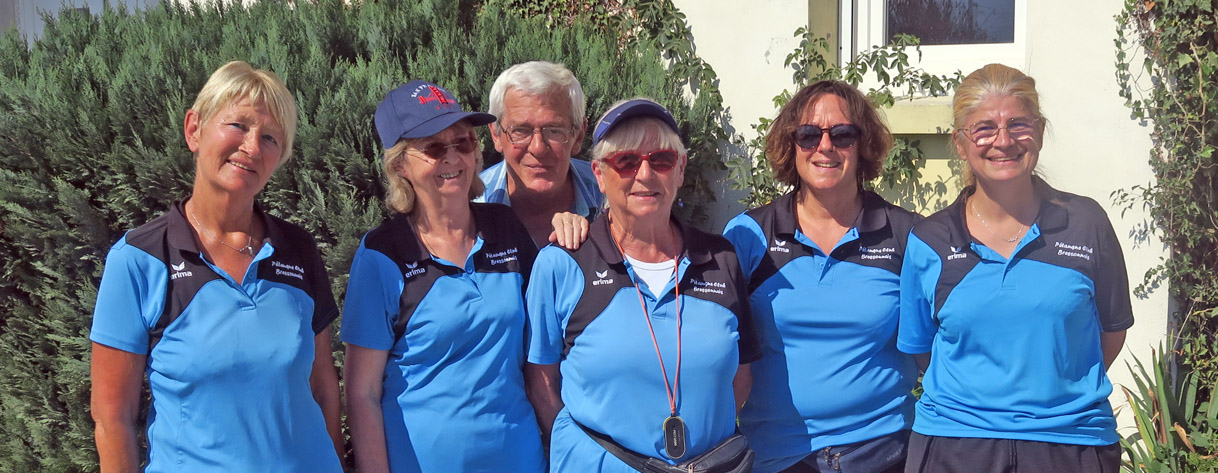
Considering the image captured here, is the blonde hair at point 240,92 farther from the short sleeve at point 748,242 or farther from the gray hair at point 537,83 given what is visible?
the short sleeve at point 748,242

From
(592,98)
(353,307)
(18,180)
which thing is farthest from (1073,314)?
(18,180)

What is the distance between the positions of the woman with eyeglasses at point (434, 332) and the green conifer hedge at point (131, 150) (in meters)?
1.21

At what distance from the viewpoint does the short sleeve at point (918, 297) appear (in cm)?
274

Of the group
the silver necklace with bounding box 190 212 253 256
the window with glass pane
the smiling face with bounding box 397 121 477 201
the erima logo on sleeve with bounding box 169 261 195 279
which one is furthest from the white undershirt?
the window with glass pane

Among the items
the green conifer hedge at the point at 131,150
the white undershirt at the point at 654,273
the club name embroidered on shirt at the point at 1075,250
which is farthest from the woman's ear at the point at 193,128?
the club name embroidered on shirt at the point at 1075,250

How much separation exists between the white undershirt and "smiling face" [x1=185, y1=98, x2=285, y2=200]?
1.03m

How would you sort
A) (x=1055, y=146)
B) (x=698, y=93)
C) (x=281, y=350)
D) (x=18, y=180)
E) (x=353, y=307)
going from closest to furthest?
(x=281, y=350) < (x=353, y=307) < (x=18, y=180) < (x=1055, y=146) < (x=698, y=93)

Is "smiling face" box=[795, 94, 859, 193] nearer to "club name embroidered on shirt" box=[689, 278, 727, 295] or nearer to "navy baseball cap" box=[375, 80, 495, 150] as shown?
"club name embroidered on shirt" box=[689, 278, 727, 295]

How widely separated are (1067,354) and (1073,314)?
0.11 metres

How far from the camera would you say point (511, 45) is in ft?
15.2

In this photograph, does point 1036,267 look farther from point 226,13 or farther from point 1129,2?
point 226,13

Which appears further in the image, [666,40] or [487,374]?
[666,40]

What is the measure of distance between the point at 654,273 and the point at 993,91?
1100mm

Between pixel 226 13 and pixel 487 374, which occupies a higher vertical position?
pixel 226 13
